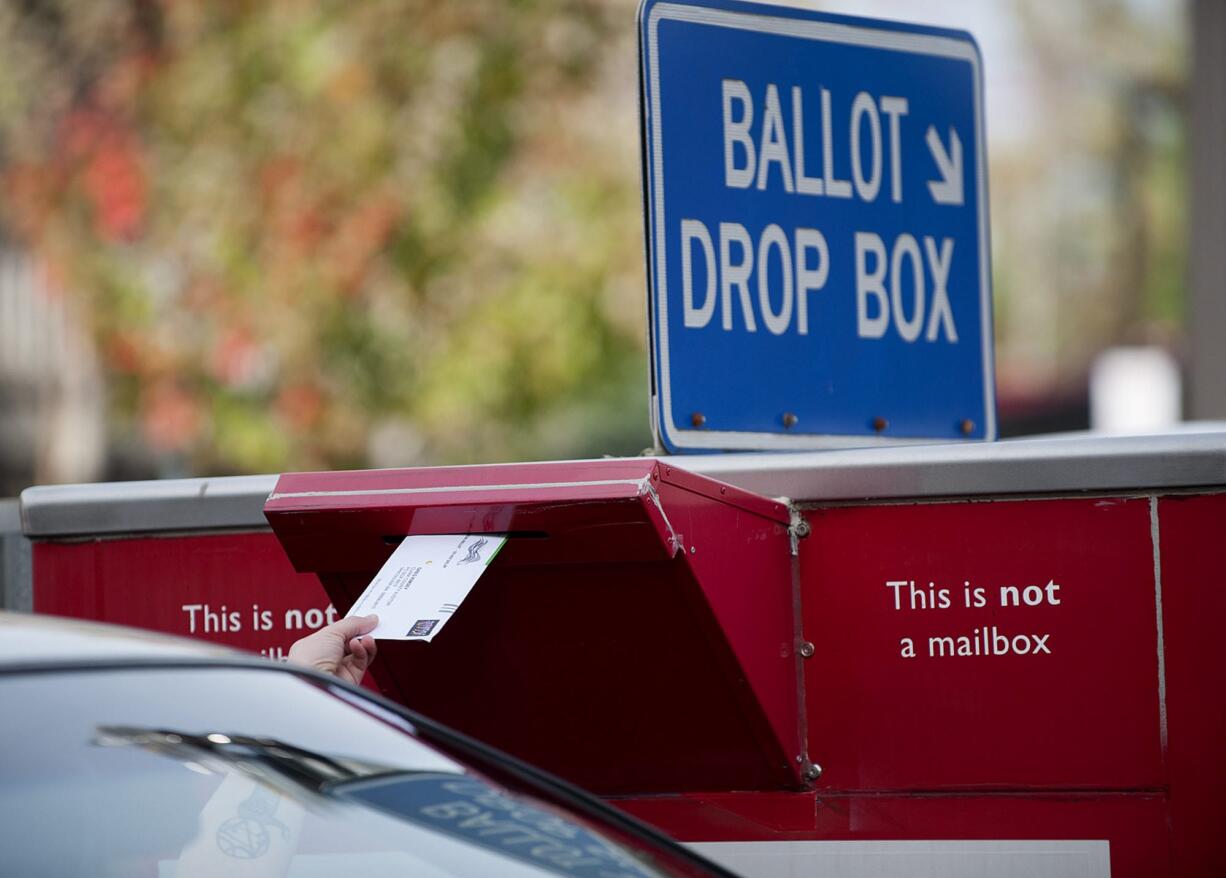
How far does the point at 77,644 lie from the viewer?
2076mm

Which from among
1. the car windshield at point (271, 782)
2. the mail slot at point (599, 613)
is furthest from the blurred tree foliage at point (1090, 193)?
the car windshield at point (271, 782)

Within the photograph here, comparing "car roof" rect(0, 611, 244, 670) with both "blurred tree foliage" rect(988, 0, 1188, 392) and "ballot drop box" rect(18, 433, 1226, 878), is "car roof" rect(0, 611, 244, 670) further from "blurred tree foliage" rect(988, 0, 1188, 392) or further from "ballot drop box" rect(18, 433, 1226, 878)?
"blurred tree foliage" rect(988, 0, 1188, 392)

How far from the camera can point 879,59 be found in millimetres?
4102

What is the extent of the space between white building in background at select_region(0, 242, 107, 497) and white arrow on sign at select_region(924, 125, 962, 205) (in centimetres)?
881

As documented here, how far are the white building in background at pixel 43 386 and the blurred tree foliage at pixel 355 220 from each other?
1017mm

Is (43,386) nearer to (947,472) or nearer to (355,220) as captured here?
(355,220)

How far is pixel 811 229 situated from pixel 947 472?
0.87 m

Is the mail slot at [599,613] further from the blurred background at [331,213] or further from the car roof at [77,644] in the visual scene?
the blurred background at [331,213]

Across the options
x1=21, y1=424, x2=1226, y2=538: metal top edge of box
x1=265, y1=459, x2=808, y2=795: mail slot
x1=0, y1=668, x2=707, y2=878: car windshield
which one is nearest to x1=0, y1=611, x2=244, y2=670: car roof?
x1=0, y1=668, x2=707, y2=878: car windshield

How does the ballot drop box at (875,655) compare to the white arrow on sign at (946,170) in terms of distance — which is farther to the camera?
the white arrow on sign at (946,170)

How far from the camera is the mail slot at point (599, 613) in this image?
9.41 ft

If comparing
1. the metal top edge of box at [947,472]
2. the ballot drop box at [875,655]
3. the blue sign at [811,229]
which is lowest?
the ballot drop box at [875,655]

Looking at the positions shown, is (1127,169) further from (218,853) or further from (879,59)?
(218,853)

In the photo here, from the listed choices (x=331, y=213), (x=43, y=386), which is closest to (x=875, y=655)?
(x=331, y=213)
